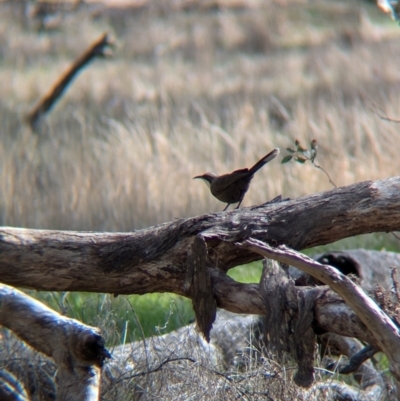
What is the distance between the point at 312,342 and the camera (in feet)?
9.60

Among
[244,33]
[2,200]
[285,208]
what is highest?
[285,208]

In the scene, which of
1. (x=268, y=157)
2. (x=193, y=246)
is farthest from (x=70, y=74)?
(x=193, y=246)

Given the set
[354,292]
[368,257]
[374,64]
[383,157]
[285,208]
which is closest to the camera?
[354,292]

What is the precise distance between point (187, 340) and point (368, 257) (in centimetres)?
150

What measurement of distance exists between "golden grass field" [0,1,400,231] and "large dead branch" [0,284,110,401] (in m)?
3.40

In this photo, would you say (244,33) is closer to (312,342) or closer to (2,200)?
(2,200)

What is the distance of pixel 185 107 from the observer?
11648mm

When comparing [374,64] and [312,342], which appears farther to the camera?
[374,64]

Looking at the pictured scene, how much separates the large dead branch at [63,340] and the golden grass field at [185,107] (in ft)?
11.2

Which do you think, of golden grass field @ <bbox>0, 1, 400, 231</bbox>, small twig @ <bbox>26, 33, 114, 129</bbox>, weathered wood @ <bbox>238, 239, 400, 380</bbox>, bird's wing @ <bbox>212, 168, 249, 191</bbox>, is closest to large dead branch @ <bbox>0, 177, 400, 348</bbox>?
weathered wood @ <bbox>238, 239, 400, 380</bbox>

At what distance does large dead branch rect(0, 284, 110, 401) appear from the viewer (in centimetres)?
284

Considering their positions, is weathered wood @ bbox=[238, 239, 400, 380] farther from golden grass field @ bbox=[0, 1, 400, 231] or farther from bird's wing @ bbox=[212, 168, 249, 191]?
golden grass field @ bbox=[0, 1, 400, 231]

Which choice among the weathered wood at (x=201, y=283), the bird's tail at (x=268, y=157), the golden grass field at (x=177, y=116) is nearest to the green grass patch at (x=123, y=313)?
the golden grass field at (x=177, y=116)

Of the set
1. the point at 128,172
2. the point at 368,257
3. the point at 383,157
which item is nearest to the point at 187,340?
the point at 368,257
